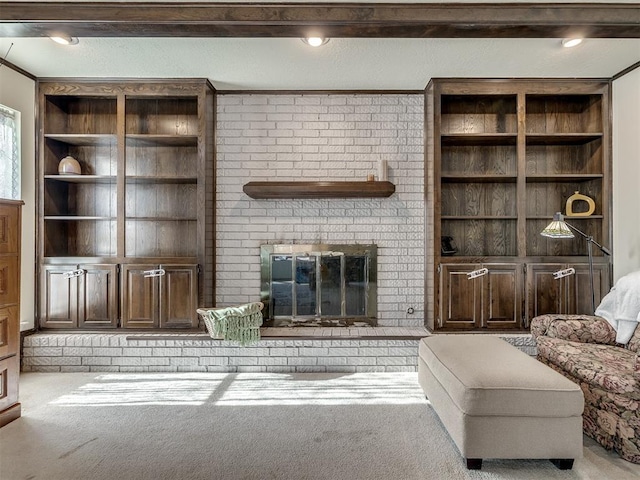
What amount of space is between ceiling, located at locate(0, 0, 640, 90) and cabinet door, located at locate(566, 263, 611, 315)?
5.79 feet

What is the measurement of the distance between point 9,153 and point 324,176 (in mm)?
2787

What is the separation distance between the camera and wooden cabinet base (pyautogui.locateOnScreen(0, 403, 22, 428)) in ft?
7.90

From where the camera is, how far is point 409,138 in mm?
3771

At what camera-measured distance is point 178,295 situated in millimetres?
3521

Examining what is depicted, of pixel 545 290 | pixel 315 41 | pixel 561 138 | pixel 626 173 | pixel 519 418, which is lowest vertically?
pixel 519 418

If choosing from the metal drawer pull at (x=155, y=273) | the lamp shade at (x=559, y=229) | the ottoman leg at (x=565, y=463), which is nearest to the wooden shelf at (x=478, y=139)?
the lamp shade at (x=559, y=229)

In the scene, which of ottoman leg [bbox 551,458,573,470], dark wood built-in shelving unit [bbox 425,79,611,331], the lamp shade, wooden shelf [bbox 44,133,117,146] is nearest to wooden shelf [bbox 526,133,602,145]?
dark wood built-in shelving unit [bbox 425,79,611,331]

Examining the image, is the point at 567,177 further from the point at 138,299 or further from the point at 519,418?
the point at 138,299

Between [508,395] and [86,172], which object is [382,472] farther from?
[86,172]

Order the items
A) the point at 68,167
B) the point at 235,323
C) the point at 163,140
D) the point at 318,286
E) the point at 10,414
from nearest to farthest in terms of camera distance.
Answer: the point at 10,414 → the point at 235,323 → the point at 68,167 → the point at 163,140 → the point at 318,286

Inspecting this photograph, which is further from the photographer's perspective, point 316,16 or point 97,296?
point 97,296

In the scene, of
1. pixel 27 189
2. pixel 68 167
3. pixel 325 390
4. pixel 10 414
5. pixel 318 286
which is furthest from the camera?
pixel 318 286

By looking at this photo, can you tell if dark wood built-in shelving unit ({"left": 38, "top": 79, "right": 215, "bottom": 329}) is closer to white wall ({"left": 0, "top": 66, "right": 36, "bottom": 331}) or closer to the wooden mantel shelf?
white wall ({"left": 0, "top": 66, "right": 36, "bottom": 331})

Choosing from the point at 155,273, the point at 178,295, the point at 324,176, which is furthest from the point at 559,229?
the point at 155,273
